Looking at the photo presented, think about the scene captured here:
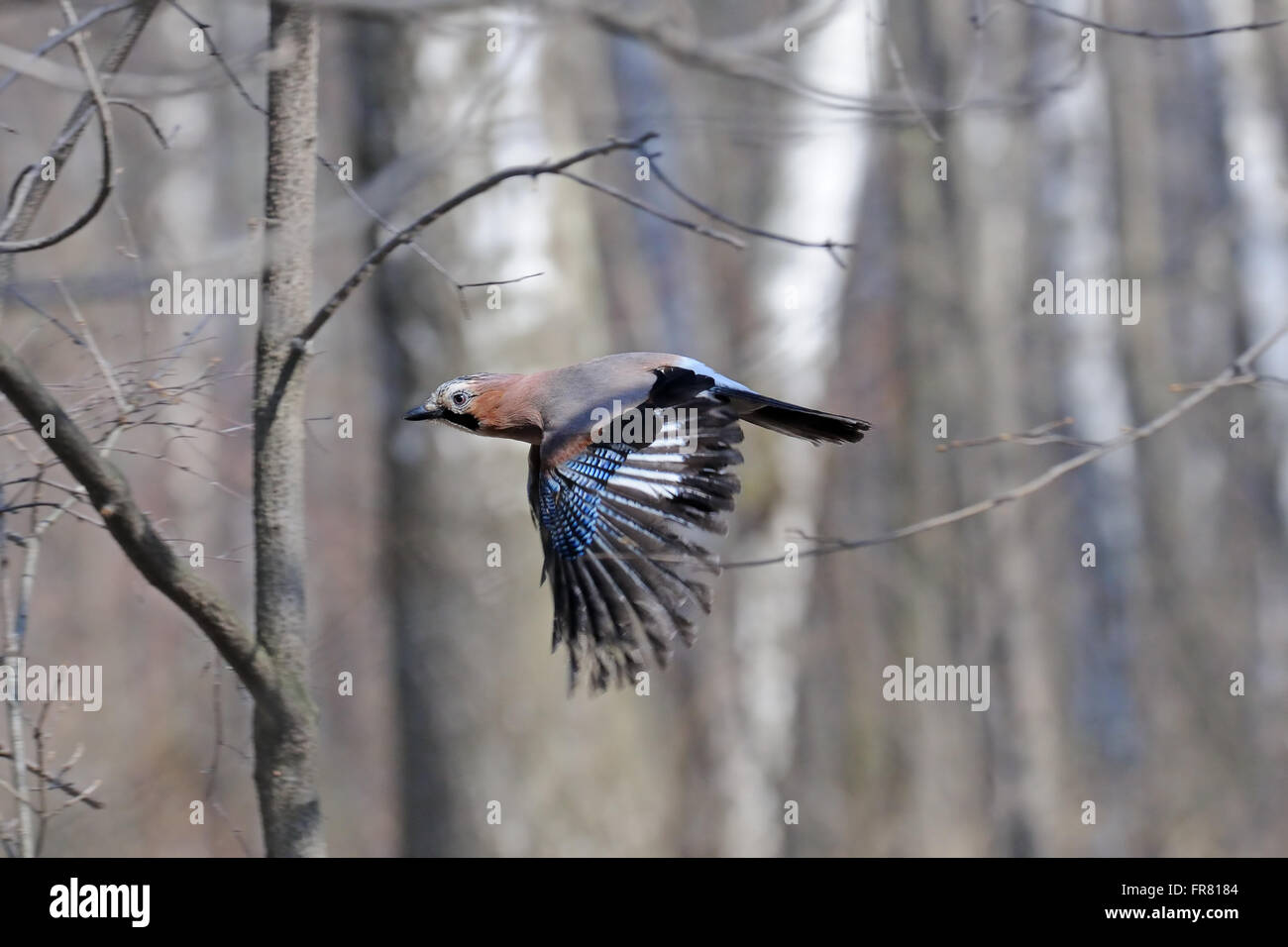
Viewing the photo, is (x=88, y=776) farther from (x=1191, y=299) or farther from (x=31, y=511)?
(x=1191, y=299)

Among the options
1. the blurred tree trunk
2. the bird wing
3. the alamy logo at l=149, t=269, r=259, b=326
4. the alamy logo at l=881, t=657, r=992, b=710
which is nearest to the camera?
the bird wing

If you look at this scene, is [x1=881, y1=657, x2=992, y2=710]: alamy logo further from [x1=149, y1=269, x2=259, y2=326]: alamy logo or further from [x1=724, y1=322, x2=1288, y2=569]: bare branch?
[x1=149, y1=269, x2=259, y2=326]: alamy logo

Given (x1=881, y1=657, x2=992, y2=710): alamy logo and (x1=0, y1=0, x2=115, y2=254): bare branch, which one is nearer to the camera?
(x1=0, y1=0, x2=115, y2=254): bare branch

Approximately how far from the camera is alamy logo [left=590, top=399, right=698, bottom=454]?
2.95 m

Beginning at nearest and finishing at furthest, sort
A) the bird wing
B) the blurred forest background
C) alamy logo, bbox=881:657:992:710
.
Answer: the bird wing < the blurred forest background < alamy logo, bbox=881:657:992:710

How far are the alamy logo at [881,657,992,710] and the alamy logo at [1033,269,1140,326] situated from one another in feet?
9.40

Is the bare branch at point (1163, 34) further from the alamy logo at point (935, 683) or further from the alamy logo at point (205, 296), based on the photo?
the alamy logo at point (935, 683)

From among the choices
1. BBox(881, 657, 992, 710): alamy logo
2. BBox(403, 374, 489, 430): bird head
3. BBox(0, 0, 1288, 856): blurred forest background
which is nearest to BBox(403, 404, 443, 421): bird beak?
BBox(403, 374, 489, 430): bird head

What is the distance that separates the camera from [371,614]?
12828mm

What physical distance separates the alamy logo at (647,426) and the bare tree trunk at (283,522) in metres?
0.71

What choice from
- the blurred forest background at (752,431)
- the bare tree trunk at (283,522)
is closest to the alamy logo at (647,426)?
the bare tree trunk at (283,522)

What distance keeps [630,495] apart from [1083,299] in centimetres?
903

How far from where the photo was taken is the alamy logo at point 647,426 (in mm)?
2949

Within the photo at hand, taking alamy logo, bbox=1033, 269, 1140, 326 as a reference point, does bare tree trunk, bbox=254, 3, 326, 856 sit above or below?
below
